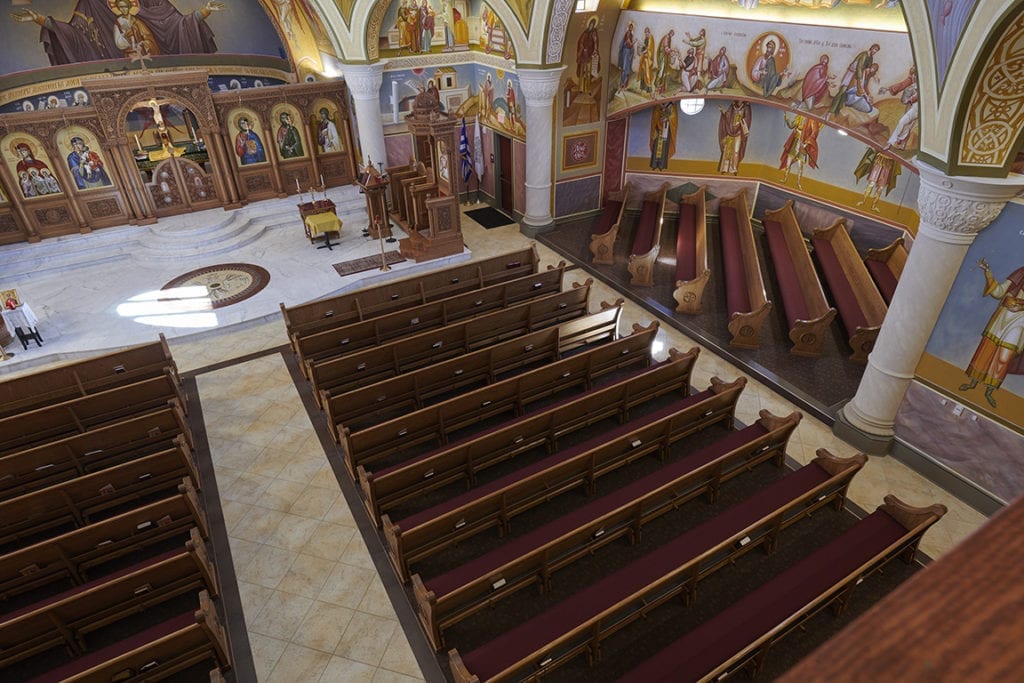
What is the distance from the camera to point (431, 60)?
1570 cm

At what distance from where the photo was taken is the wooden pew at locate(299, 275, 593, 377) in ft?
30.0

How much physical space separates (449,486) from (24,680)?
14.7 feet

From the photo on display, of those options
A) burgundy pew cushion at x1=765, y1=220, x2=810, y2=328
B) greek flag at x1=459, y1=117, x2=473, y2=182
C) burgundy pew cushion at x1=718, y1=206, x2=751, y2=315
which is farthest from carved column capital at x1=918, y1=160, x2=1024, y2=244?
greek flag at x1=459, y1=117, x2=473, y2=182

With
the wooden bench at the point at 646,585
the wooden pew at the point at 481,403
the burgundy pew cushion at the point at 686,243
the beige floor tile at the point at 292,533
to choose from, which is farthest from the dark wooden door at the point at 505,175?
the wooden bench at the point at 646,585

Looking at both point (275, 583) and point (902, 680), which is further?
point (275, 583)

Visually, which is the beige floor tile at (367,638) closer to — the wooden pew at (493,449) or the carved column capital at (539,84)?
the wooden pew at (493,449)

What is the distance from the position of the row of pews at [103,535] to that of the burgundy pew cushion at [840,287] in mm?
10316

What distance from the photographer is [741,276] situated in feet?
39.4

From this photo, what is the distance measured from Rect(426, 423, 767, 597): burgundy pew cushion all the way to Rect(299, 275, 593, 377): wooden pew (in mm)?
3550

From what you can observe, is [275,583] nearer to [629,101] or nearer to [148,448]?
[148,448]

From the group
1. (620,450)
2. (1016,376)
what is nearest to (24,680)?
(620,450)

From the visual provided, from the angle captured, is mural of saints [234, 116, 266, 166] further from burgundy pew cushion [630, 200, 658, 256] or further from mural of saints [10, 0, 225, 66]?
burgundy pew cushion [630, 200, 658, 256]

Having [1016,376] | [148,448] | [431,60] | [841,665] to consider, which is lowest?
[148,448]

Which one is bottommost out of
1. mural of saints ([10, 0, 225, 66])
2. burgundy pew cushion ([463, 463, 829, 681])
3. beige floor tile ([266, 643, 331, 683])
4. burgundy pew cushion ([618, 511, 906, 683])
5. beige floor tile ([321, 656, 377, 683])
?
beige floor tile ([266, 643, 331, 683])
